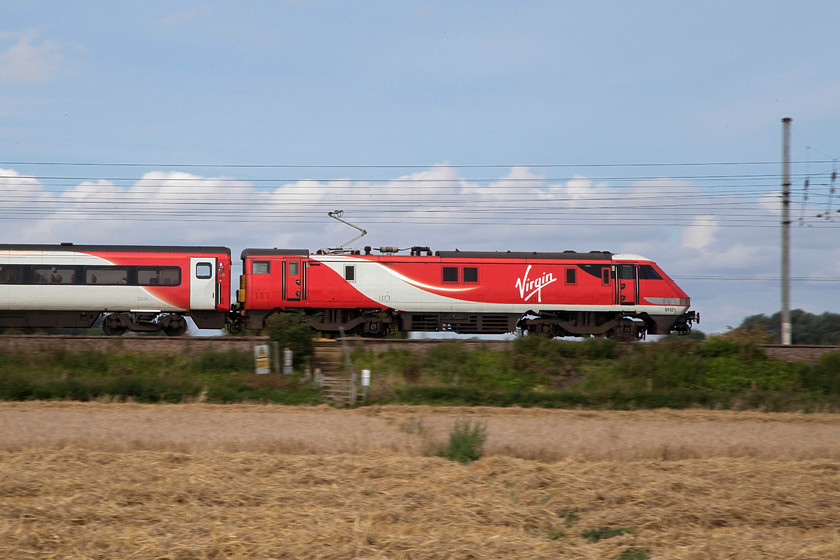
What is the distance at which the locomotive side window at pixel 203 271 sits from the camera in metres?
29.6

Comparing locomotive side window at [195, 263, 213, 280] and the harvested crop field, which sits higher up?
locomotive side window at [195, 263, 213, 280]

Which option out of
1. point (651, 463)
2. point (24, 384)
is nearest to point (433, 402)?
point (651, 463)

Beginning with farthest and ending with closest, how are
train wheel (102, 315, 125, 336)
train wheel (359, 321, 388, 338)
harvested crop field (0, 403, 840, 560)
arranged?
train wheel (359, 321, 388, 338)
train wheel (102, 315, 125, 336)
harvested crop field (0, 403, 840, 560)

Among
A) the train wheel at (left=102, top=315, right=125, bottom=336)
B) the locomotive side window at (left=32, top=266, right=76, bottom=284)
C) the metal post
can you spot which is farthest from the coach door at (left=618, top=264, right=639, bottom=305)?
the locomotive side window at (left=32, top=266, right=76, bottom=284)

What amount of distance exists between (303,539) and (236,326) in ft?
80.6

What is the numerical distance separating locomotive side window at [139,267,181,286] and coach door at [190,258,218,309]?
1.99ft

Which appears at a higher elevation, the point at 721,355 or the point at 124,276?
the point at 124,276

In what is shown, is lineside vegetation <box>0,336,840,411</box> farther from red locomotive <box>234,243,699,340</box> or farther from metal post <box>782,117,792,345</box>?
metal post <box>782,117,792,345</box>

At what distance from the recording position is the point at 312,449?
14.1 meters

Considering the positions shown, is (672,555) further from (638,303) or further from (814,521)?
(638,303)

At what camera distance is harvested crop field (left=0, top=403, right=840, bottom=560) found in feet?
25.9

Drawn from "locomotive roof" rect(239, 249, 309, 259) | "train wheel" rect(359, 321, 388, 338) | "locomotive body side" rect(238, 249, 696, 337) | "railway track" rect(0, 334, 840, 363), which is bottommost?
"railway track" rect(0, 334, 840, 363)

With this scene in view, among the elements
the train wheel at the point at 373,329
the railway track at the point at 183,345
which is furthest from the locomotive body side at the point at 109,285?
the train wheel at the point at 373,329

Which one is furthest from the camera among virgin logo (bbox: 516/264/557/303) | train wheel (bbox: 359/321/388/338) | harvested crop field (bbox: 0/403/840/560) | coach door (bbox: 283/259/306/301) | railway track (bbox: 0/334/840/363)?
train wheel (bbox: 359/321/388/338)
